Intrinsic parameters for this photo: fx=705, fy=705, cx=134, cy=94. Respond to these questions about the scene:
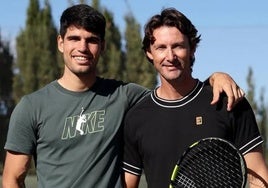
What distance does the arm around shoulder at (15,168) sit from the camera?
3377 millimetres

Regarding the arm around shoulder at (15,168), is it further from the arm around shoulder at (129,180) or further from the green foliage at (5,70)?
the green foliage at (5,70)

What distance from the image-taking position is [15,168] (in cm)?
338

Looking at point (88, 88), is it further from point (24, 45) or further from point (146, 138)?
point (24, 45)

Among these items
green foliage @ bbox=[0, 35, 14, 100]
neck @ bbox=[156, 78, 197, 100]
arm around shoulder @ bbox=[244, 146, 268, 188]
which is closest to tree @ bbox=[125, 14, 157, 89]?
green foliage @ bbox=[0, 35, 14, 100]

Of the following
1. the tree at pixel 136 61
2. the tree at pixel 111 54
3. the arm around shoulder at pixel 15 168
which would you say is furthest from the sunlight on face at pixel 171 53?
the tree at pixel 136 61

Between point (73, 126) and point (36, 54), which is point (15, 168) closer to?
point (73, 126)

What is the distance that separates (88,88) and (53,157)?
1.21 ft

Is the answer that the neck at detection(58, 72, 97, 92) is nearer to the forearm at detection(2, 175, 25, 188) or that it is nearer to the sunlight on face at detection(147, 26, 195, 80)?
the sunlight on face at detection(147, 26, 195, 80)

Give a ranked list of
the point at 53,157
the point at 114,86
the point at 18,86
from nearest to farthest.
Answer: the point at 53,157, the point at 114,86, the point at 18,86

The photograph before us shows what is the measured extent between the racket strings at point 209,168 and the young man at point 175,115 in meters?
0.11

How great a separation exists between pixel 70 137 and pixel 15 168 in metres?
0.32

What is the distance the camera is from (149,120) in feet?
10.5

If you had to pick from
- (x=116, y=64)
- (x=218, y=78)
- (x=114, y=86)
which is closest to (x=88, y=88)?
(x=114, y=86)

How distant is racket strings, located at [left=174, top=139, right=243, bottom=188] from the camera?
288 centimetres
